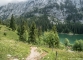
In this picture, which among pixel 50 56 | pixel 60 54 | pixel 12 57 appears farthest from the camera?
pixel 60 54

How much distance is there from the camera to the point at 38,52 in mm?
36531

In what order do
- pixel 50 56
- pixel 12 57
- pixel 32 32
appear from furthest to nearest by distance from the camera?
pixel 32 32, pixel 50 56, pixel 12 57

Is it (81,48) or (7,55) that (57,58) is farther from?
(81,48)

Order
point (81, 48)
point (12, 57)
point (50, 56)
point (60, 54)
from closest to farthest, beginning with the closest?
point (12, 57), point (50, 56), point (60, 54), point (81, 48)

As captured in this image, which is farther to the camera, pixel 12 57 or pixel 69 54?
pixel 69 54

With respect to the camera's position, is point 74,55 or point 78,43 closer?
point 74,55

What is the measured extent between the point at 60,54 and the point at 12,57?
11.2 meters

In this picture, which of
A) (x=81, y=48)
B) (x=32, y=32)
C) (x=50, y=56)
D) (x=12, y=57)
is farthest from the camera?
(x=81, y=48)

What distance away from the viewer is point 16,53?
32.1m

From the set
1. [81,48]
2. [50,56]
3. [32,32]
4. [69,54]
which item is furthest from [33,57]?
[81,48]

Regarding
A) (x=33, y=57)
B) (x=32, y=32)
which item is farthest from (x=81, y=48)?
(x=33, y=57)

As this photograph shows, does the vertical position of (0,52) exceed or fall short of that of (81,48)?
it exceeds it

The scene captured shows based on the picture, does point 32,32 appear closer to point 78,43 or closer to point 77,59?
point 78,43

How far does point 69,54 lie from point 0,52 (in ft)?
50.0
